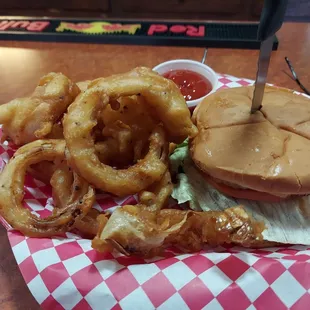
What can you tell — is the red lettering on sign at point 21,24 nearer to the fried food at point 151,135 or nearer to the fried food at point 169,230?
the fried food at point 151,135

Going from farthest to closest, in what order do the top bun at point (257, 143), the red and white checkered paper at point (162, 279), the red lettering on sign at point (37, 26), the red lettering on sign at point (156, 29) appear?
the red lettering on sign at point (37, 26)
the red lettering on sign at point (156, 29)
the top bun at point (257, 143)
the red and white checkered paper at point (162, 279)

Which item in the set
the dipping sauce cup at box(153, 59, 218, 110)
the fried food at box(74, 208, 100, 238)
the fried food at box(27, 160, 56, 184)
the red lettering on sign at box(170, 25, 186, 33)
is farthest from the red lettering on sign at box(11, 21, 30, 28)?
the fried food at box(74, 208, 100, 238)

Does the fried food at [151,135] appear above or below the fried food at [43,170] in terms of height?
above

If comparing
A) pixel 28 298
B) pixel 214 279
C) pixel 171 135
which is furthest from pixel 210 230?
pixel 28 298

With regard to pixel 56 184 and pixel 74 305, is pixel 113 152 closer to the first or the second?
pixel 56 184

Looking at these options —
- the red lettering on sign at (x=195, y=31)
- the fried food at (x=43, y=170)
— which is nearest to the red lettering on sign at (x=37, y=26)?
the red lettering on sign at (x=195, y=31)

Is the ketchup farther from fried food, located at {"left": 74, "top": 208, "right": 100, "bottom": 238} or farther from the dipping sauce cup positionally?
fried food, located at {"left": 74, "top": 208, "right": 100, "bottom": 238}
